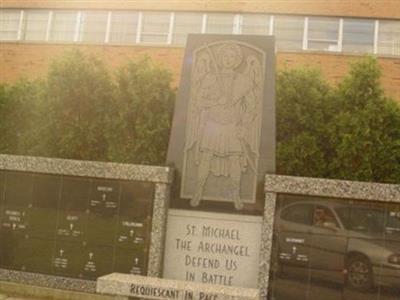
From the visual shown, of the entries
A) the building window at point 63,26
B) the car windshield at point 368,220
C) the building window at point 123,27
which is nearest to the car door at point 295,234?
the car windshield at point 368,220

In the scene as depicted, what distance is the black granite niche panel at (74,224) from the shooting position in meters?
8.92

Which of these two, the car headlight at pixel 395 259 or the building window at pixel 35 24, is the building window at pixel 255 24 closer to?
the building window at pixel 35 24

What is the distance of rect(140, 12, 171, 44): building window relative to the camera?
18938 millimetres

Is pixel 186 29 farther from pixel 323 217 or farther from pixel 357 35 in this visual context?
pixel 323 217

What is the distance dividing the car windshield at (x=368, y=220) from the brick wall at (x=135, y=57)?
8862 millimetres

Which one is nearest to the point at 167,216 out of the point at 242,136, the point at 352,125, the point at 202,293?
the point at 242,136

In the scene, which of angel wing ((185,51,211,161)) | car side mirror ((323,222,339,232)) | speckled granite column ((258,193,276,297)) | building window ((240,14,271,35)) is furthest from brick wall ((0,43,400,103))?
car side mirror ((323,222,339,232))

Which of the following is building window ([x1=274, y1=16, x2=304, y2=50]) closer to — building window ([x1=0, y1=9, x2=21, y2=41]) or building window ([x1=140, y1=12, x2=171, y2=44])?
building window ([x1=140, y1=12, x2=171, y2=44])

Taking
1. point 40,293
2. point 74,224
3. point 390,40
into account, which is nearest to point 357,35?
point 390,40

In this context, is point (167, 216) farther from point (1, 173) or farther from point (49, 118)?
point (49, 118)

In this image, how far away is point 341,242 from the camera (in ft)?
26.7

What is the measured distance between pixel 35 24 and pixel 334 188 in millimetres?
15032

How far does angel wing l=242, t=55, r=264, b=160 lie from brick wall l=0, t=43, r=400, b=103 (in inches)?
299

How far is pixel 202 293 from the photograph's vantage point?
22.2 ft
